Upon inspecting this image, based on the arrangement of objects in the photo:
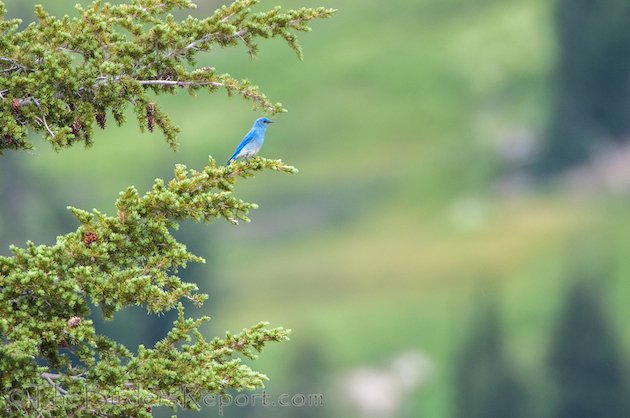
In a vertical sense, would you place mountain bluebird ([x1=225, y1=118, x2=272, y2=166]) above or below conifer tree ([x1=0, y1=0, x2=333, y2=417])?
above

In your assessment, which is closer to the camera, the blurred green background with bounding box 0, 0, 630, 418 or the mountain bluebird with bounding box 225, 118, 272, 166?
the mountain bluebird with bounding box 225, 118, 272, 166

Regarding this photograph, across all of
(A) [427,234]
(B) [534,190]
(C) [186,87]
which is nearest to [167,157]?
(A) [427,234]

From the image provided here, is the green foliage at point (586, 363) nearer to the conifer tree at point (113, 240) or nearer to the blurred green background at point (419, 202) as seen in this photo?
the blurred green background at point (419, 202)

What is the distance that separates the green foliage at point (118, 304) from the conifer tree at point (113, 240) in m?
0.02

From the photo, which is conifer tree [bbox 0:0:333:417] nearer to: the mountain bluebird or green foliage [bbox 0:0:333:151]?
green foliage [bbox 0:0:333:151]

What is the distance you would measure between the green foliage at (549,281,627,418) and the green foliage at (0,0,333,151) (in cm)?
8757


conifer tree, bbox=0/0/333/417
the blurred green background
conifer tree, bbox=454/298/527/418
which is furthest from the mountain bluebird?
the blurred green background

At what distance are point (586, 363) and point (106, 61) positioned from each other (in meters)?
95.5

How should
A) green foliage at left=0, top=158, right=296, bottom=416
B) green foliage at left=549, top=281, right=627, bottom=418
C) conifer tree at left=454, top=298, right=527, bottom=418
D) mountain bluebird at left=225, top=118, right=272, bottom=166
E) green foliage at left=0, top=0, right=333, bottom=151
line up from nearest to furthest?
green foliage at left=0, top=158, right=296, bottom=416 < green foliage at left=0, top=0, right=333, bottom=151 < mountain bluebird at left=225, top=118, right=272, bottom=166 < conifer tree at left=454, top=298, right=527, bottom=418 < green foliage at left=549, top=281, right=627, bottom=418

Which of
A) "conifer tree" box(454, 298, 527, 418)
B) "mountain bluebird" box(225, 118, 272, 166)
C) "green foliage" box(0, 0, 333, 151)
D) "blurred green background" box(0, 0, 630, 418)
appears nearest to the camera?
"green foliage" box(0, 0, 333, 151)

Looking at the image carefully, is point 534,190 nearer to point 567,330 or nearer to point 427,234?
point 427,234

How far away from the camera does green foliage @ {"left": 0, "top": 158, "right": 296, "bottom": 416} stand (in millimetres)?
16438

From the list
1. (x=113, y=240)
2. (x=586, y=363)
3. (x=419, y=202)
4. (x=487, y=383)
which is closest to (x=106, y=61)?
(x=113, y=240)

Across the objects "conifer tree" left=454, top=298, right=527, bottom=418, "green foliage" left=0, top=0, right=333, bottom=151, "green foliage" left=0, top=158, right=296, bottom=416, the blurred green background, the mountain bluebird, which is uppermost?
the blurred green background
